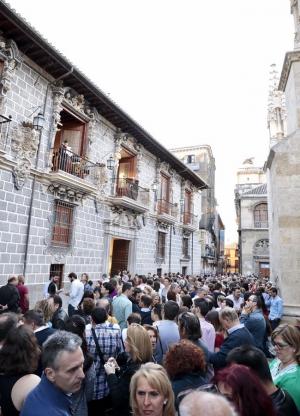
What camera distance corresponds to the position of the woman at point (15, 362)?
6.44 feet

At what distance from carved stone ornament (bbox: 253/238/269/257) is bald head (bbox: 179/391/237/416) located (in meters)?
30.9

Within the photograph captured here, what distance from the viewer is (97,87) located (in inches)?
432

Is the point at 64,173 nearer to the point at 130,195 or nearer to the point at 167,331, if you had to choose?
the point at 130,195

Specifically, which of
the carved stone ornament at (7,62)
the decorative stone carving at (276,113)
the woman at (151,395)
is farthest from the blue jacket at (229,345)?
the decorative stone carving at (276,113)

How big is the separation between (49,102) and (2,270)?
218 inches

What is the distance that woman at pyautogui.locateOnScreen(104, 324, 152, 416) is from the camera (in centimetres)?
245

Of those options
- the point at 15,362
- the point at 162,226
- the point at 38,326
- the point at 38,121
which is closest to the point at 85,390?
the point at 15,362

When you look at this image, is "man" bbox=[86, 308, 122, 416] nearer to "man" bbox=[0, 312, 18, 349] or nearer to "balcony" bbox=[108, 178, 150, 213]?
"man" bbox=[0, 312, 18, 349]

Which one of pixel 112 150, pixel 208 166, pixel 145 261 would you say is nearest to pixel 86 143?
pixel 112 150

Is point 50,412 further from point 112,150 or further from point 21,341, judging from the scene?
point 112,150

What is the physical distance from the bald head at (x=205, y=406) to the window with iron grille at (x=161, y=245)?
51.0 feet

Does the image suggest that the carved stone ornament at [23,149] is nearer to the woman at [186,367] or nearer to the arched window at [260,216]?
the woman at [186,367]

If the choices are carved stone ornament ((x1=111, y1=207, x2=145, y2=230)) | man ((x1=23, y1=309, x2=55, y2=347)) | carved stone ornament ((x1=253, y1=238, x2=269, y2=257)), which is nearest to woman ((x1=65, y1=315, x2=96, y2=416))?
man ((x1=23, y1=309, x2=55, y2=347))

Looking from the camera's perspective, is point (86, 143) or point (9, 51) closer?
point (9, 51)
